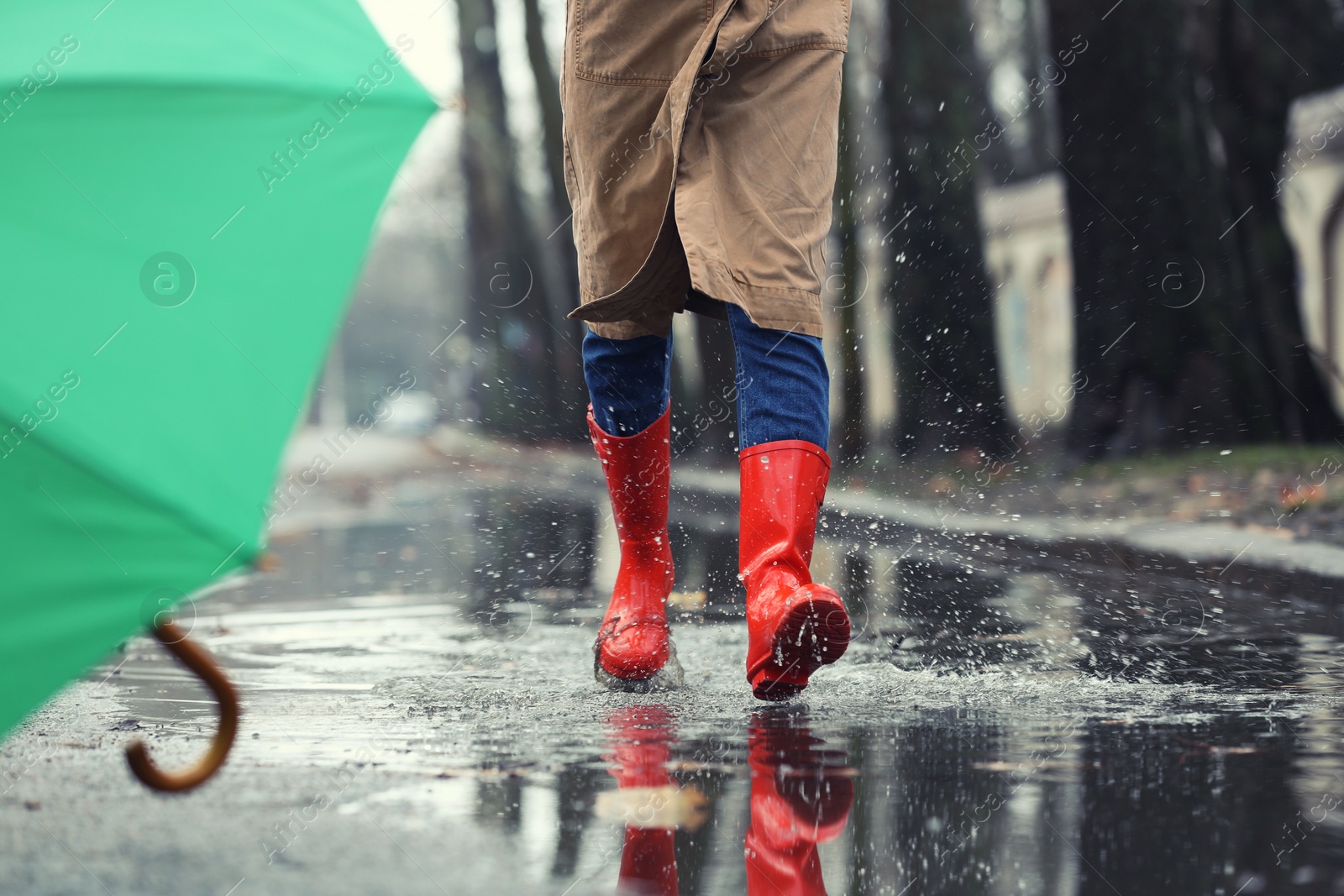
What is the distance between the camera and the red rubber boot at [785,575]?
267 centimetres

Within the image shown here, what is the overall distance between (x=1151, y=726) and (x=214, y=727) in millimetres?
1756

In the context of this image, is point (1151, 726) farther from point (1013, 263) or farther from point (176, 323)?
point (1013, 263)

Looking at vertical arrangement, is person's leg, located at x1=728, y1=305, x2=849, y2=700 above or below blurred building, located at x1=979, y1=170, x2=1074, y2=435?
below

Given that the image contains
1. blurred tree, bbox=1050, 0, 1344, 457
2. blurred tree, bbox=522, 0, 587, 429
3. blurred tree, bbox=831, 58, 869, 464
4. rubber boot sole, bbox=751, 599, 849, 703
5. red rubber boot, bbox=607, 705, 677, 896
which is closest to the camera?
red rubber boot, bbox=607, 705, 677, 896

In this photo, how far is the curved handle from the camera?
6.30 ft

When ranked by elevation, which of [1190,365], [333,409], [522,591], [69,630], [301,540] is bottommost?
[69,630]

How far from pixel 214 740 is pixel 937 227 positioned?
37.8 ft

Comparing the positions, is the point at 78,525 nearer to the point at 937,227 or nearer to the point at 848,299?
the point at 937,227

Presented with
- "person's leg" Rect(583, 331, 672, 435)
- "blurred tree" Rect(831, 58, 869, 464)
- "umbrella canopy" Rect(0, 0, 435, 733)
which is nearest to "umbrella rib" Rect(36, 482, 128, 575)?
"umbrella canopy" Rect(0, 0, 435, 733)

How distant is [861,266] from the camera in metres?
13.3

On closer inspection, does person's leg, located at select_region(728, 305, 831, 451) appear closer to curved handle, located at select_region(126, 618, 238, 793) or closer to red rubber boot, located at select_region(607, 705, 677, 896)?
red rubber boot, located at select_region(607, 705, 677, 896)

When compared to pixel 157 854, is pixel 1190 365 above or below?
above

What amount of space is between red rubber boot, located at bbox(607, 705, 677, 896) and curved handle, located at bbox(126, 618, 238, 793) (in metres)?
0.54

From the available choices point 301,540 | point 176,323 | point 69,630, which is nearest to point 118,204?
point 176,323
